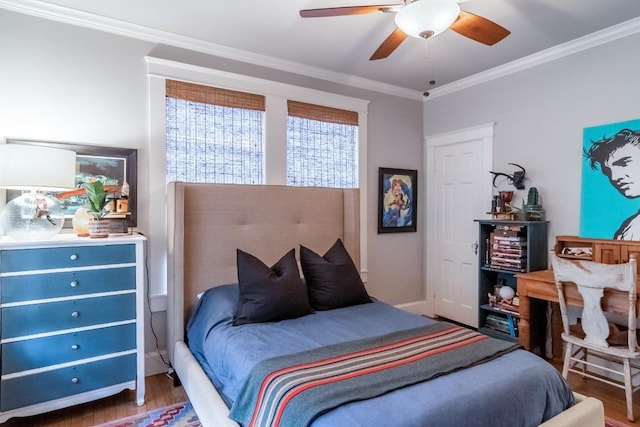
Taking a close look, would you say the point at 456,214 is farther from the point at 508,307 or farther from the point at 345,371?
the point at 345,371

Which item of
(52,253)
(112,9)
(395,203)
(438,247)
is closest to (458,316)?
(438,247)

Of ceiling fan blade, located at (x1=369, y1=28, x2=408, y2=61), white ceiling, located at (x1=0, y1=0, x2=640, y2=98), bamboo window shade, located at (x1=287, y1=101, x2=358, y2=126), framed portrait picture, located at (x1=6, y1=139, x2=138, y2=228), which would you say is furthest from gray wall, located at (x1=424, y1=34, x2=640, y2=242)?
framed portrait picture, located at (x1=6, y1=139, x2=138, y2=228)

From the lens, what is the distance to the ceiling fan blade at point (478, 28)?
1918 mm

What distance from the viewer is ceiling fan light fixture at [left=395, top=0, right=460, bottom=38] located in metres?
1.72

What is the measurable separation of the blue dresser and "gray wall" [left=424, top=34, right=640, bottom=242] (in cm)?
339

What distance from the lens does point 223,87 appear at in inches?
122

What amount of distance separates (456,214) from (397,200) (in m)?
0.67

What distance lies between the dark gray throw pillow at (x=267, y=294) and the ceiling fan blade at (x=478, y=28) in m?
1.83

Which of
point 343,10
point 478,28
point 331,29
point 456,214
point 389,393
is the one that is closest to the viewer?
point 389,393

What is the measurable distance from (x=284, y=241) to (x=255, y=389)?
5.41 ft

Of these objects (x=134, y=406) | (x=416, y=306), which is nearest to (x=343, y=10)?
(x=134, y=406)

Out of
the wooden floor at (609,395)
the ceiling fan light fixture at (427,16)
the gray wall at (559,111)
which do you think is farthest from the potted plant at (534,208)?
the ceiling fan light fixture at (427,16)

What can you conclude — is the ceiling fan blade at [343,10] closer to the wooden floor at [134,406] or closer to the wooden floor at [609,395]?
the wooden floor at [134,406]

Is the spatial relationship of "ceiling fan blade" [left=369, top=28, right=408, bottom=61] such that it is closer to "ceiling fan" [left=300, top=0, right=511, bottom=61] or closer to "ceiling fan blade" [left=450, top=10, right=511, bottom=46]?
"ceiling fan" [left=300, top=0, right=511, bottom=61]
